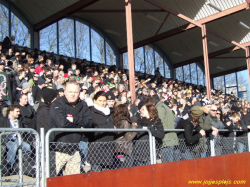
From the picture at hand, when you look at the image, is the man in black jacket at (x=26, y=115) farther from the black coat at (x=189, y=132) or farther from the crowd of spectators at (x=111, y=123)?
the black coat at (x=189, y=132)

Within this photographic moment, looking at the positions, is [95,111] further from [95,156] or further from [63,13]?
[63,13]

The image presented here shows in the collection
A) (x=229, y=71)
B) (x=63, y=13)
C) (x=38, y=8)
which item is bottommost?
(x=229, y=71)

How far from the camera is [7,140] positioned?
416 centimetres

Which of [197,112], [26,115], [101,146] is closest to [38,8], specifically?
[26,115]

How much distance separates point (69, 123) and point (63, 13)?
12.2 meters

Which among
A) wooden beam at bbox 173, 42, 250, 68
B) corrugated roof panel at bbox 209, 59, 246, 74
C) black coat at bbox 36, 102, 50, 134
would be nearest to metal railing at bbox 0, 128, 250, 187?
black coat at bbox 36, 102, 50, 134

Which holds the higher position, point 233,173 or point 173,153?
point 173,153

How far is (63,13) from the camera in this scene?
1499 centimetres

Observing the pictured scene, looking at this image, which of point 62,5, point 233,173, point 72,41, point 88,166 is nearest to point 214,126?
point 233,173

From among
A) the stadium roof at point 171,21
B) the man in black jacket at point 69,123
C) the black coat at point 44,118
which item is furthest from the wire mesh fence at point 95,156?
the stadium roof at point 171,21

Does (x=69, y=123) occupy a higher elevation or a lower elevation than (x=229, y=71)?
lower

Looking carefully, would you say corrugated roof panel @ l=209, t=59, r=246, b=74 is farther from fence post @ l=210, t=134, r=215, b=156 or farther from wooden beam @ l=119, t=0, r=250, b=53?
fence post @ l=210, t=134, r=215, b=156

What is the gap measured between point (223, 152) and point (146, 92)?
6.23 m

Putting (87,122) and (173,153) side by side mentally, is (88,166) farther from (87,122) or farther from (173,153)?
(173,153)
